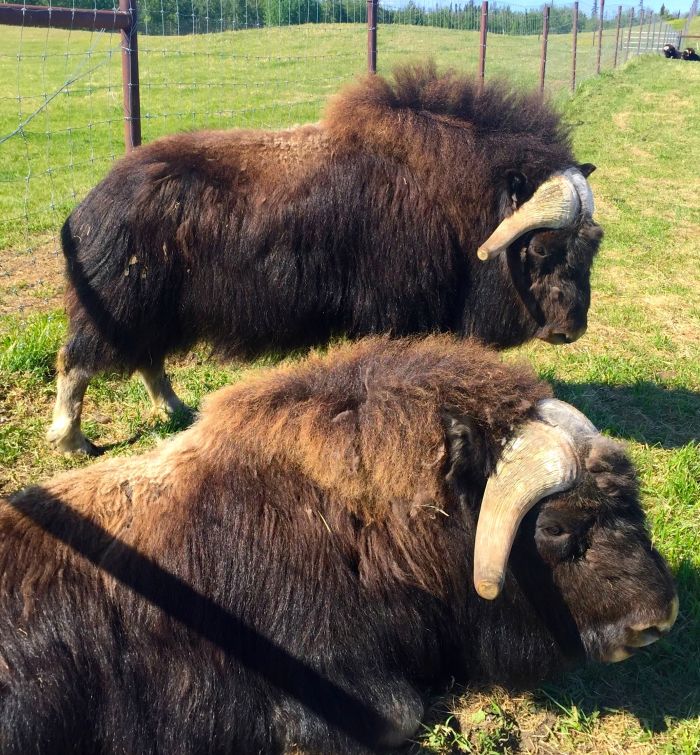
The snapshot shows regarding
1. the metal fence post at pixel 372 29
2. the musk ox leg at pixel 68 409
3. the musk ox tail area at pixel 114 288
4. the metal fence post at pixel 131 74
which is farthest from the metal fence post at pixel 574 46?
the musk ox leg at pixel 68 409

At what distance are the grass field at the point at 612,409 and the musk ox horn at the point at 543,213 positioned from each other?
0.90 m

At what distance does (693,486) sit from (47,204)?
8.21 m

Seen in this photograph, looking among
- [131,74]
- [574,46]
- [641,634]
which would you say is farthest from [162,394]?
[574,46]

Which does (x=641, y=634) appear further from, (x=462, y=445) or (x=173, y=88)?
(x=173, y=88)

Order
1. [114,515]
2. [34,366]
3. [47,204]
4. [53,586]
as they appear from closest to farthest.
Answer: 1. [53,586]
2. [114,515]
3. [34,366]
4. [47,204]

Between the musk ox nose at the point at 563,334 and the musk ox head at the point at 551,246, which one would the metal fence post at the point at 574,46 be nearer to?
the musk ox head at the point at 551,246

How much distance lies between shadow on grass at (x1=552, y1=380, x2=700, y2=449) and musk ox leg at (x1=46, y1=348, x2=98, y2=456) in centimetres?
277

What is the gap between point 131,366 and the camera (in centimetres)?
411

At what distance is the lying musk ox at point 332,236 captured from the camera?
387 cm

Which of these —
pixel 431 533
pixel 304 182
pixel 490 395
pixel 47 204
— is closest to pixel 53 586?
pixel 431 533

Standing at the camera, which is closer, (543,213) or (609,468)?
(609,468)

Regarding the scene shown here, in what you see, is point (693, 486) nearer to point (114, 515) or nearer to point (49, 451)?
point (114, 515)

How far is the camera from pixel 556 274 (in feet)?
13.7

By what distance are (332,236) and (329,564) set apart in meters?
2.04
